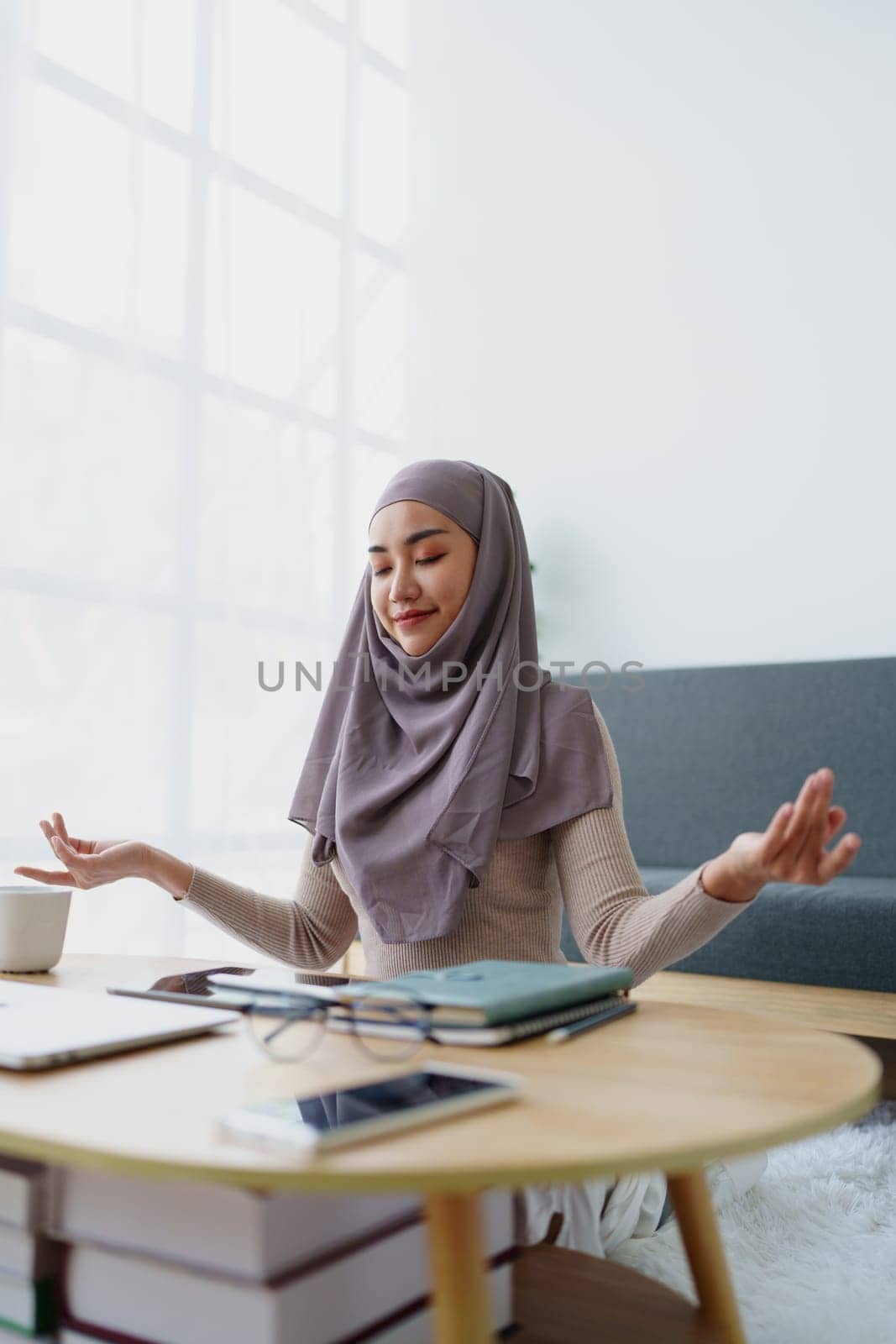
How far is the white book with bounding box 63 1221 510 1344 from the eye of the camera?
62cm

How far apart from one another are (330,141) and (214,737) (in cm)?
201

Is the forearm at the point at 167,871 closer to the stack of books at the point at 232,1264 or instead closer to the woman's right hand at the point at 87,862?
the woman's right hand at the point at 87,862

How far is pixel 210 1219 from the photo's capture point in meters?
0.62

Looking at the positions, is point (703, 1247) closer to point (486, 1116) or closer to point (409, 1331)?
point (409, 1331)

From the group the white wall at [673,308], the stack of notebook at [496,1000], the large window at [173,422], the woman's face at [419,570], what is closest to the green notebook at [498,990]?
the stack of notebook at [496,1000]

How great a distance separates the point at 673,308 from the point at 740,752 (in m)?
1.46

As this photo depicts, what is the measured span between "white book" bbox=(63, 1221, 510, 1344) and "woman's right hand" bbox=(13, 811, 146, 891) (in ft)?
1.96

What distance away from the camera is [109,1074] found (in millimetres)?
715

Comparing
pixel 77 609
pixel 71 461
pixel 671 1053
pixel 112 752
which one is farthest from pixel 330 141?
pixel 671 1053

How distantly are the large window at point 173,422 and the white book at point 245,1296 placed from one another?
202 cm

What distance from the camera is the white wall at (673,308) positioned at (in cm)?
329

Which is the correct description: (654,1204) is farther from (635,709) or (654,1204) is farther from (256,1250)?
(635,709)

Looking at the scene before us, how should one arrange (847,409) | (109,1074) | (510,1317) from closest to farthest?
(109,1074)
(510,1317)
(847,409)

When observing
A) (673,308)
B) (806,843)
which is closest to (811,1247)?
(806,843)
